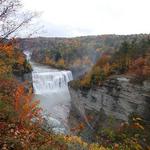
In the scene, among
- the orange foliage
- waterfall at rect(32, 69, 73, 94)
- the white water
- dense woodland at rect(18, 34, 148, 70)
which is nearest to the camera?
the orange foliage

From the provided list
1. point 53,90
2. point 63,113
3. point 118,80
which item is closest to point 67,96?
point 53,90

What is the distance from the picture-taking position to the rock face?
4069cm

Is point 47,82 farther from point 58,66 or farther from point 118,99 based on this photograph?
point 58,66

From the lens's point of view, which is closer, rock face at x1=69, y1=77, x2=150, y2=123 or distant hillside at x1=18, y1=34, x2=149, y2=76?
rock face at x1=69, y1=77, x2=150, y2=123

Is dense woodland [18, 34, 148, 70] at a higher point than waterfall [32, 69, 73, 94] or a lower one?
higher

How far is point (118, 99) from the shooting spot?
147 ft

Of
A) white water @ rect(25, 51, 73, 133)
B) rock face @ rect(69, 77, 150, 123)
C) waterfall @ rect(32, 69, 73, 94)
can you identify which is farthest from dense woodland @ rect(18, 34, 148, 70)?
rock face @ rect(69, 77, 150, 123)

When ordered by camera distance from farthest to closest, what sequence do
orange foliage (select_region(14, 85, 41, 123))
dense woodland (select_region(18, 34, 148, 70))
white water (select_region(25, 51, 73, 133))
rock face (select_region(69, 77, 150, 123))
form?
1. dense woodland (select_region(18, 34, 148, 70))
2. white water (select_region(25, 51, 73, 133))
3. rock face (select_region(69, 77, 150, 123))
4. orange foliage (select_region(14, 85, 41, 123))

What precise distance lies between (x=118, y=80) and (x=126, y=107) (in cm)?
433

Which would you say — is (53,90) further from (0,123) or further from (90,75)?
(0,123)

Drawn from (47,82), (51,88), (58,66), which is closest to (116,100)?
(51,88)

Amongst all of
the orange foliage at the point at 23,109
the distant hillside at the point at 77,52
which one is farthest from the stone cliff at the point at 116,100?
the distant hillside at the point at 77,52

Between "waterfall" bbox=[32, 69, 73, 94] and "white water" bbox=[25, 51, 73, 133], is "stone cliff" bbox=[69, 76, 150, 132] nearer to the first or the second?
"white water" bbox=[25, 51, 73, 133]

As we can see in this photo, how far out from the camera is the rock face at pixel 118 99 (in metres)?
40.7
